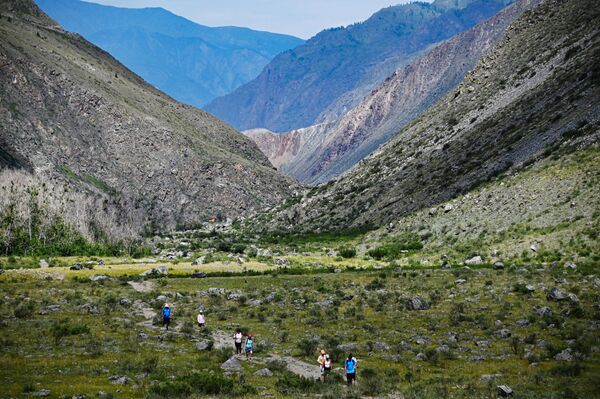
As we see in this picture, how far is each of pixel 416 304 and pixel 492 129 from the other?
7085 cm

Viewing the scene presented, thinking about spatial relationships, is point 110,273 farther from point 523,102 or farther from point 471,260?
point 523,102

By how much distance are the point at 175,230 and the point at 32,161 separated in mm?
38090

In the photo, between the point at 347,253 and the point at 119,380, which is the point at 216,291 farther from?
the point at 347,253

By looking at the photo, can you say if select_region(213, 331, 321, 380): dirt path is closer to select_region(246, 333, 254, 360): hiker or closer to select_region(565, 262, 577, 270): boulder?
select_region(246, 333, 254, 360): hiker

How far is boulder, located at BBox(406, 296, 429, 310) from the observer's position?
169 feet

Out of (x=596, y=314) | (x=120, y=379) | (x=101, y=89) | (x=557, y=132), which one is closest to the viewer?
(x=120, y=379)

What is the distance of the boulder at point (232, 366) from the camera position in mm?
34950

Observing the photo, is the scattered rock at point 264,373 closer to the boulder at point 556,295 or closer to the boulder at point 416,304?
the boulder at point 416,304

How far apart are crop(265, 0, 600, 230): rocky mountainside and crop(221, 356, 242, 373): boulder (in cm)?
6450

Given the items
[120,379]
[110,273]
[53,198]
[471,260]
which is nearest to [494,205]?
[471,260]

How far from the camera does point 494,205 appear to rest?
86250mm

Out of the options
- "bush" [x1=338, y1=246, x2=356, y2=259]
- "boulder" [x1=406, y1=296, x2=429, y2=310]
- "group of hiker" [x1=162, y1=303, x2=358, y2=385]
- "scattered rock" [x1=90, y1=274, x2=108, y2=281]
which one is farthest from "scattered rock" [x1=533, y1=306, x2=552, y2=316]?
"bush" [x1=338, y1=246, x2=356, y2=259]

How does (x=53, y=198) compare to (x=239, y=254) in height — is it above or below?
above

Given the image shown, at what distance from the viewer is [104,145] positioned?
18225cm
